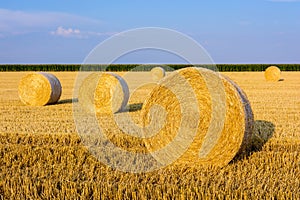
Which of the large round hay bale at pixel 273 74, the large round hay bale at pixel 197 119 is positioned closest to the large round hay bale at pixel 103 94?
the large round hay bale at pixel 197 119

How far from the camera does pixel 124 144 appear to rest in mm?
7352

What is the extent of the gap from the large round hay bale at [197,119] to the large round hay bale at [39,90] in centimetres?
714

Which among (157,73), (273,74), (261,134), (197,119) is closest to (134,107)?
(261,134)

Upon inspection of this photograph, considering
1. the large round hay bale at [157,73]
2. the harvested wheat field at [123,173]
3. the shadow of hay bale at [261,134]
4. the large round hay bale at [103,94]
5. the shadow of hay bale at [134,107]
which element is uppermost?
the large round hay bale at [157,73]

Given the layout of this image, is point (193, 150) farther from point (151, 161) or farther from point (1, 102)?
point (1, 102)

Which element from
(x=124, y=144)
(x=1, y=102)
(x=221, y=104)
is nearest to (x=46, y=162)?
(x=124, y=144)

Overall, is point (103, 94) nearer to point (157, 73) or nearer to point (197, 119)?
point (197, 119)

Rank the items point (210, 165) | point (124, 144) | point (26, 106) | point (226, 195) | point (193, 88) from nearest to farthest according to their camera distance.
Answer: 1. point (226, 195)
2. point (210, 165)
3. point (193, 88)
4. point (124, 144)
5. point (26, 106)

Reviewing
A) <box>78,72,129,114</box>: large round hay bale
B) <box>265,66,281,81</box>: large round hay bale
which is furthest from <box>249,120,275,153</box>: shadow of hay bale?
<box>265,66,281,81</box>: large round hay bale

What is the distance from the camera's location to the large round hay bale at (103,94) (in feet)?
36.8

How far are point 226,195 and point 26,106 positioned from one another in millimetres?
9584

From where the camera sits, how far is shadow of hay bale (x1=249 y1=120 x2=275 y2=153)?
7.04 meters

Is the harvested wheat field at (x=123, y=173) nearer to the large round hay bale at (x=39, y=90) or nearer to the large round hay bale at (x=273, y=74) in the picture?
the large round hay bale at (x=39, y=90)

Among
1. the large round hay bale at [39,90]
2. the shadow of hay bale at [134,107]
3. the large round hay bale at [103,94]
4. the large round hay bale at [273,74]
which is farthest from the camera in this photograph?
the large round hay bale at [273,74]
